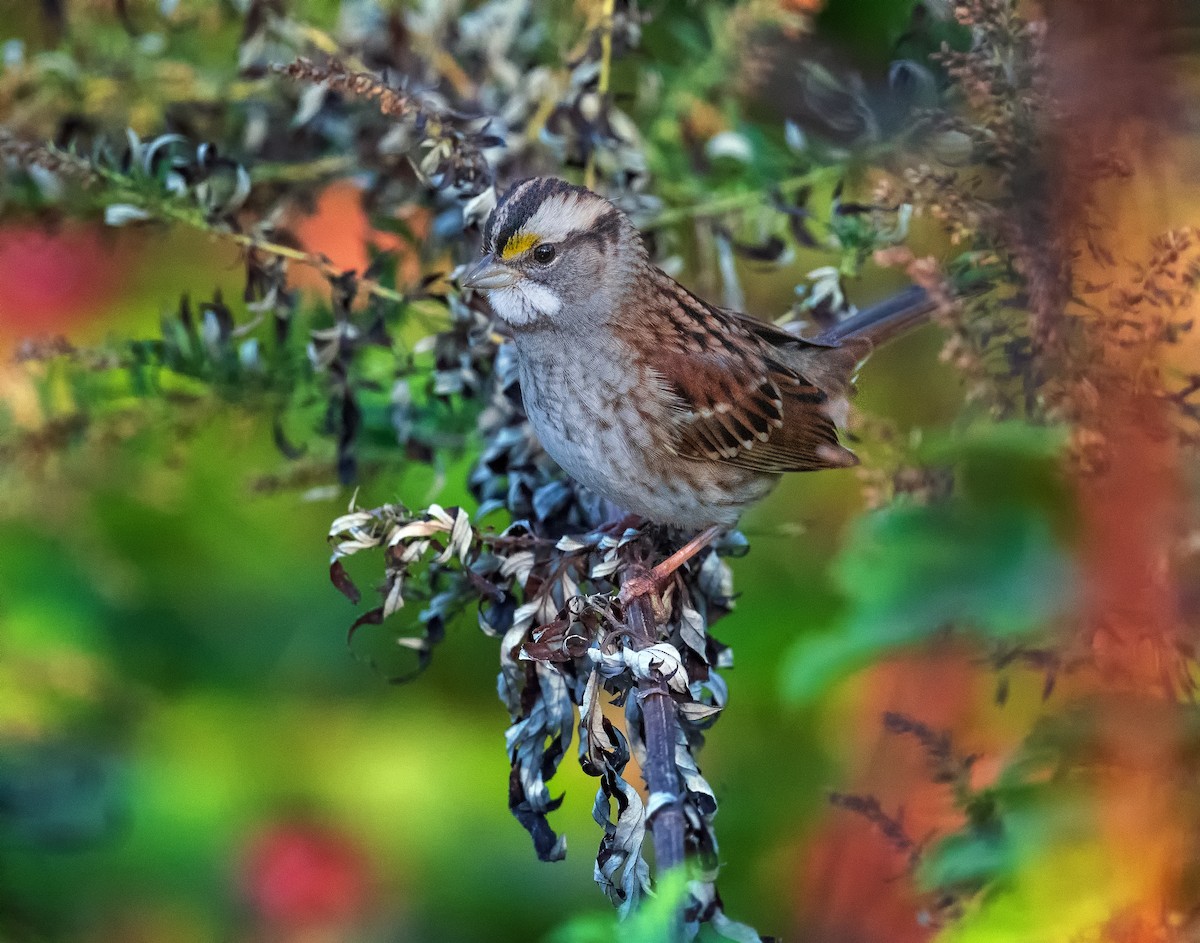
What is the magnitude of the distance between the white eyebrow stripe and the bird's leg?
1.88ft

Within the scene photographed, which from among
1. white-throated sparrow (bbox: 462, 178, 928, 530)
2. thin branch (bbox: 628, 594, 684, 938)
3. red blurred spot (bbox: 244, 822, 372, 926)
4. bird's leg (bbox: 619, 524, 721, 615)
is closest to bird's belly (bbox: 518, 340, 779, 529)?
white-throated sparrow (bbox: 462, 178, 928, 530)

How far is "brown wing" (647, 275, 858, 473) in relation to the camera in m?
2.26

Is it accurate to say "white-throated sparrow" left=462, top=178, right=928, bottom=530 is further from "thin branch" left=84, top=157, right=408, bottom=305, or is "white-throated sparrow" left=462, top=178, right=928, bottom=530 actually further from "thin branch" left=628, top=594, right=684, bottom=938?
"thin branch" left=628, top=594, right=684, bottom=938

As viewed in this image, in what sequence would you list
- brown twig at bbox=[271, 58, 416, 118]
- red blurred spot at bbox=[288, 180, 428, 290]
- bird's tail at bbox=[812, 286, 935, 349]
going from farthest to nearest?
red blurred spot at bbox=[288, 180, 428, 290], bird's tail at bbox=[812, 286, 935, 349], brown twig at bbox=[271, 58, 416, 118]

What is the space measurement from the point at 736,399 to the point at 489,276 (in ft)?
1.84

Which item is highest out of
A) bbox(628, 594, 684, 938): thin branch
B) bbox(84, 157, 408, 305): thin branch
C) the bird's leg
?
bbox(628, 594, 684, 938): thin branch

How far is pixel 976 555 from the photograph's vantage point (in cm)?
128

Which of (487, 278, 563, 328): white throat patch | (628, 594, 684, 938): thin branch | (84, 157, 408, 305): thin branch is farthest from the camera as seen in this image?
(487, 278, 563, 328): white throat patch

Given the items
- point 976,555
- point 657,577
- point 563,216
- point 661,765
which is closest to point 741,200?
point 563,216

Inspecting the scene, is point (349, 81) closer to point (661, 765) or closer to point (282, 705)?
point (661, 765)

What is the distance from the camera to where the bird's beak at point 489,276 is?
1.99m

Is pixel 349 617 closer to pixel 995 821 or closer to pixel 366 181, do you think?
pixel 366 181

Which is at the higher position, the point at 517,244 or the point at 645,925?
the point at 645,925

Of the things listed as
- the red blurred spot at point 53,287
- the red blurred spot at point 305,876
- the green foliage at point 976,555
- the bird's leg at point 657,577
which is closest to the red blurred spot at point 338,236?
the red blurred spot at point 53,287
